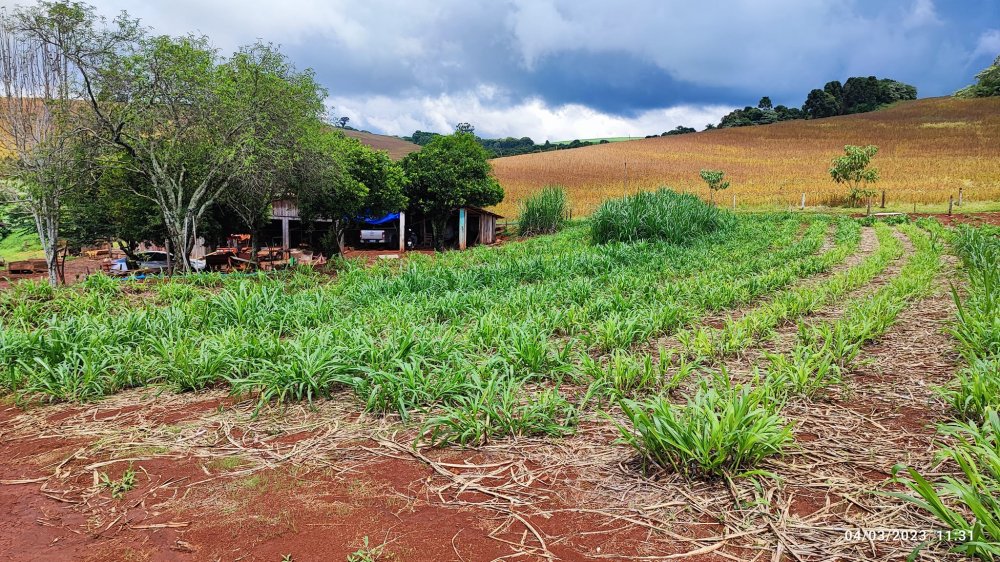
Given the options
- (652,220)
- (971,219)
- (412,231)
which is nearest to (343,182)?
(412,231)

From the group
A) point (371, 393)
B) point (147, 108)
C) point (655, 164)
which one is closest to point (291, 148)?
point (147, 108)

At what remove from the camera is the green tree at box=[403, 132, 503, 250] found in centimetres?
2650

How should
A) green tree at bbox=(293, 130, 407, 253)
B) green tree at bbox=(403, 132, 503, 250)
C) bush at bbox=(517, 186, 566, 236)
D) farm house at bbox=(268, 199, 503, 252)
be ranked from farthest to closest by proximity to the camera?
farm house at bbox=(268, 199, 503, 252)
bush at bbox=(517, 186, 566, 236)
green tree at bbox=(403, 132, 503, 250)
green tree at bbox=(293, 130, 407, 253)

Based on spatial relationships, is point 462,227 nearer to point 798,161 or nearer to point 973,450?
point 973,450

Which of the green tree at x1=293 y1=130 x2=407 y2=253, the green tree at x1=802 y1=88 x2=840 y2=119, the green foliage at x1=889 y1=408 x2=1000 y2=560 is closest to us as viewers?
the green foliage at x1=889 y1=408 x2=1000 y2=560

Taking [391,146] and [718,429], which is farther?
[391,146]

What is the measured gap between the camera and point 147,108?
12.7m

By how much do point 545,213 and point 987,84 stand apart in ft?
270

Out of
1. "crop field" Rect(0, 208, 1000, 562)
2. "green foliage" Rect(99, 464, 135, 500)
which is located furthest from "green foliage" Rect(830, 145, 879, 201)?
"green foliage" Rect(99, 464, 135, 500)

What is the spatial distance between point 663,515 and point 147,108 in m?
15.2

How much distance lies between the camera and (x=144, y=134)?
1336cm

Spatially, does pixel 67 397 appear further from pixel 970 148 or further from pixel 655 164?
pixel 970 148

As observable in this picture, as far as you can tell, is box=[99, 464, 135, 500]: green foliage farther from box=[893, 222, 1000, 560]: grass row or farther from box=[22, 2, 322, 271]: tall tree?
box=[22, 2, 322, 271]: tall tree

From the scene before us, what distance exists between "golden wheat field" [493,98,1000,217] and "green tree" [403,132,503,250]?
175 inches
